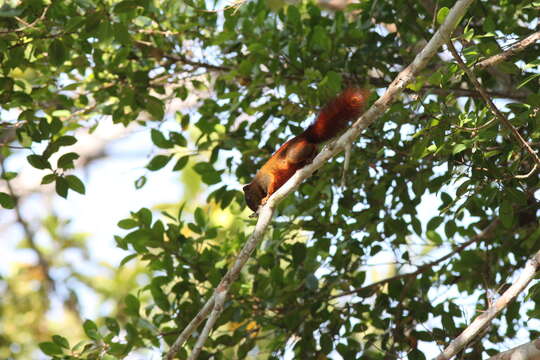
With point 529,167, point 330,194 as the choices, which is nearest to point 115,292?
point 330,194

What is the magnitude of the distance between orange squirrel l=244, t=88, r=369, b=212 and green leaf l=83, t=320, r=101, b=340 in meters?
1.03

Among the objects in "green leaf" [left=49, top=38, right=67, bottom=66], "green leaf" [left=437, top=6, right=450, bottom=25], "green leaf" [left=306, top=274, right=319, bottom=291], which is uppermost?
"green leaf" [left=49, top=38, right=67, bottom=66]

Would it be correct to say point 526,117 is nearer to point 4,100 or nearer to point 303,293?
point 303,293

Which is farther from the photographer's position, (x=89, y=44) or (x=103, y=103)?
A: (x=103, y=103)

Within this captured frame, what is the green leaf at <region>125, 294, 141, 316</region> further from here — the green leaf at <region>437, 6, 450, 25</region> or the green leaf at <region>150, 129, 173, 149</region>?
the green leaf at <region>437, 6, 450, 25</region>

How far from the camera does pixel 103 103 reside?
4.46m

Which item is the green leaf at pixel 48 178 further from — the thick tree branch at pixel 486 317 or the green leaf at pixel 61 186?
the thick tree branch at pixel 486 317

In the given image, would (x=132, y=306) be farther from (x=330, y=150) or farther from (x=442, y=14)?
(x=442, y=14)

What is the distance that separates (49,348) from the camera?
3568 mm

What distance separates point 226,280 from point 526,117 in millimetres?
1232

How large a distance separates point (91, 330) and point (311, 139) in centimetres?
141

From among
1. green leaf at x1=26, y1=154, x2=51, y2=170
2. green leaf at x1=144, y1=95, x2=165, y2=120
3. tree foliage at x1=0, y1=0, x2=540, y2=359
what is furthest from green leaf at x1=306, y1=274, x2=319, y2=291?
green leaf at x1=26, y1=154, x2=51, y2=170

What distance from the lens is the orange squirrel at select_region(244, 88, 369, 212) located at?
3250mm

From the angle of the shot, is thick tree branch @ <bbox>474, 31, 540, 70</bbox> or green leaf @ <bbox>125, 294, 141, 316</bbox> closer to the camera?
thick tree branch @ <bbox>474, 31, 540, 70</bbox>
